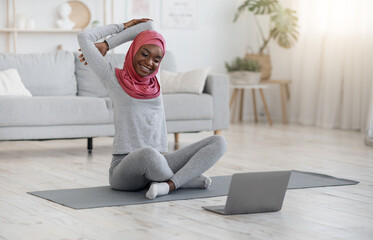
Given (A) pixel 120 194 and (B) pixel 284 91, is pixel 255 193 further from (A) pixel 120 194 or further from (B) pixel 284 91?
(B) pixel 284 91

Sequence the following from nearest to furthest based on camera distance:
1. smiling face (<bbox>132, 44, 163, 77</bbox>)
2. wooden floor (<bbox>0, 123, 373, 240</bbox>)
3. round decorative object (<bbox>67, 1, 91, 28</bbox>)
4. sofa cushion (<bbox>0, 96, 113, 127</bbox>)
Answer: wooden floor (<bbox>0, 123, 373, 240</bbox>) < smiling face (<bbox>132, 44, 163, 77</bbox>) < sofa cushion (<bbox>0, 96, 113, 127</bbox>) < round decorative object (<bbox>67, 1, 91, 28</bbox>)

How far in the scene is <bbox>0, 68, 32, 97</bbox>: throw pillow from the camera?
4.55m

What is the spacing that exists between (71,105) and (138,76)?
162 cm

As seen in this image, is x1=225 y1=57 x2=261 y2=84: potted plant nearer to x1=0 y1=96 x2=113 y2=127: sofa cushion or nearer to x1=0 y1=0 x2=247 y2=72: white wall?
x1=0 y1=0 x2=247 y2=72: white wall

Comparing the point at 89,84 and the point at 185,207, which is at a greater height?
the point at 89,84

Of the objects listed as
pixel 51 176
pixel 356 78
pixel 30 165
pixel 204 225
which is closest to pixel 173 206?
pixel 204 225

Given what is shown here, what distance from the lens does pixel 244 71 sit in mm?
6988

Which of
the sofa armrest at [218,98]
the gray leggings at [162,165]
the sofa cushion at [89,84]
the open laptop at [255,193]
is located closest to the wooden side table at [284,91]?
the sofa armrest at [218,98]

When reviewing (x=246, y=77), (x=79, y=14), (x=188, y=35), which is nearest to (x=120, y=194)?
(x=79, y=14)

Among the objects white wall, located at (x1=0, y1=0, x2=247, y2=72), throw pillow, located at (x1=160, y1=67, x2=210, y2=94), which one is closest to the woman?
throw pillow, located at (x1=160, y1=67, x2=210, y2=94)

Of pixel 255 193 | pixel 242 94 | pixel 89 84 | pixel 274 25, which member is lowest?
pixel 242 94

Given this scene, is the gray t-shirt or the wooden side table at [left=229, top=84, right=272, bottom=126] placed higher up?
the gray t-shirt

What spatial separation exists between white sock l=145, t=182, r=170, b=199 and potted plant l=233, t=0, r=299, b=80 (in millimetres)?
4438

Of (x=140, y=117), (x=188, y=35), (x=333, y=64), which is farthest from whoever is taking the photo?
(x=188, y=35)
